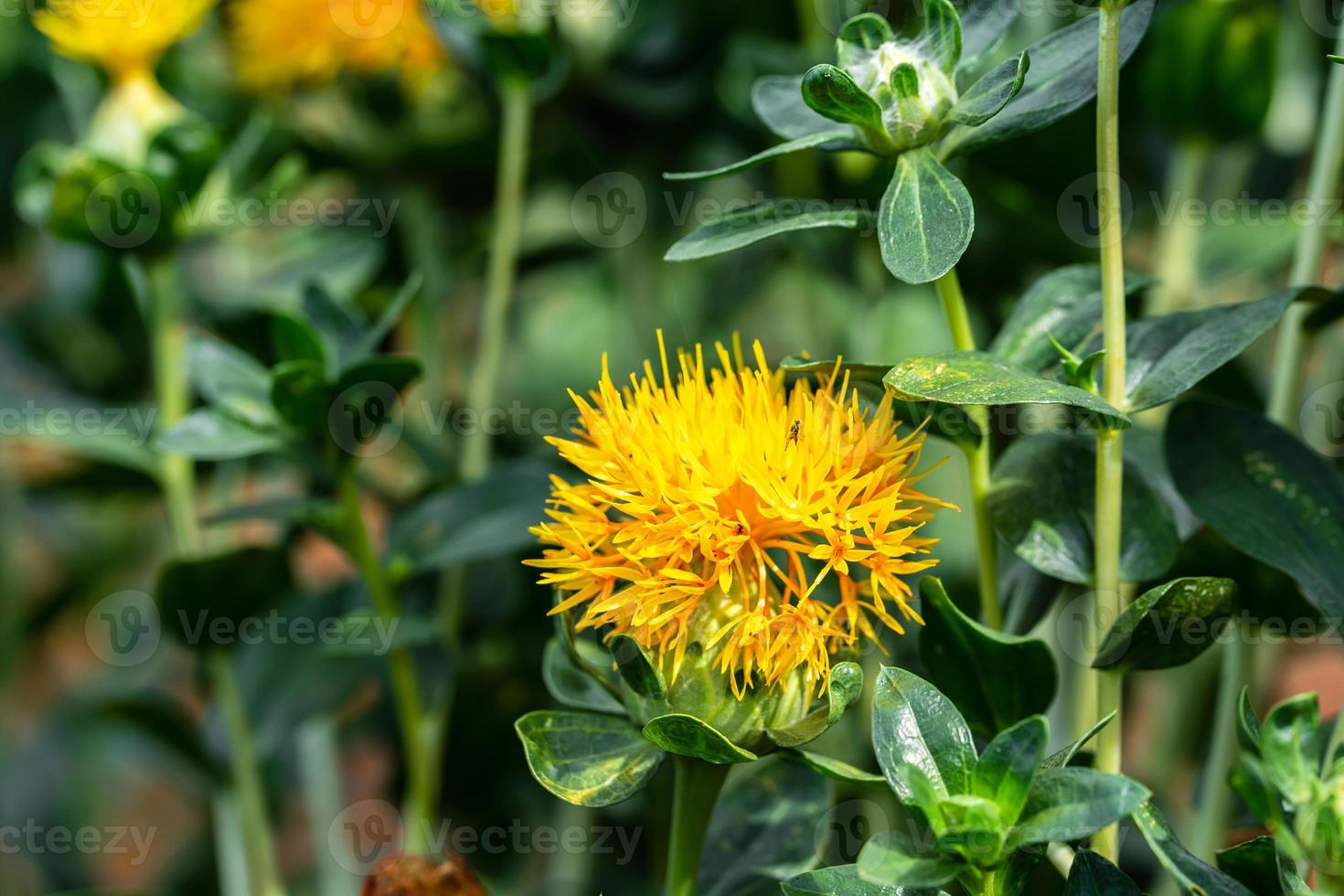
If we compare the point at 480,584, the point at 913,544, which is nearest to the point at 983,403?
the point at 913,544

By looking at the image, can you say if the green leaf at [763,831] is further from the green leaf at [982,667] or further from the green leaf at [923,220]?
the green leaf at [923,220]

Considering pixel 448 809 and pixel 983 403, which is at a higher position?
pixel 983 403

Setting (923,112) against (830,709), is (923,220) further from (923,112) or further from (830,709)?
(830,709)

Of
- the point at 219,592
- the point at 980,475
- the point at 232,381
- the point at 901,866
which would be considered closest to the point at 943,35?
the point at 980,475

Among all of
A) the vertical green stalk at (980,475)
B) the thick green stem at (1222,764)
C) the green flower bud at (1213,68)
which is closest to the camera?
the vertical green stalk at (980,475)

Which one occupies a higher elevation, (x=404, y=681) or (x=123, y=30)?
(x=123, y=30)

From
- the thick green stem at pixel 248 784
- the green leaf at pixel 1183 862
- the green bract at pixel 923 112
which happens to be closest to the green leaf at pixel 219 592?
the thick green stem at pixel 248 784

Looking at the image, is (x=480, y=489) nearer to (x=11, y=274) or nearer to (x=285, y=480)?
(x=285, y=480)
